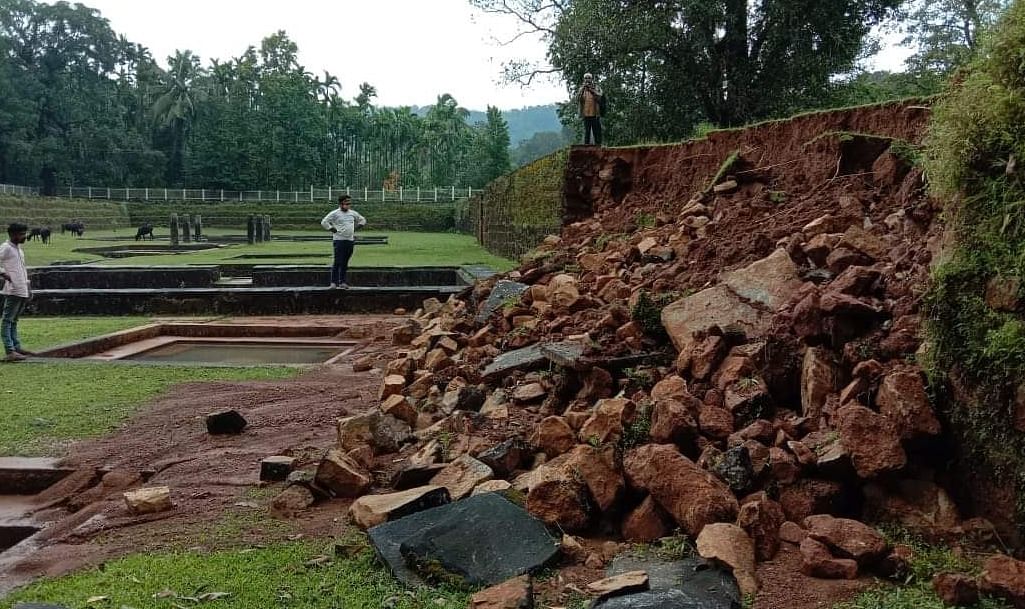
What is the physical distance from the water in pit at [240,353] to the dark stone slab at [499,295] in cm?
222

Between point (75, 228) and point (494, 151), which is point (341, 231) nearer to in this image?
point (75, 228)

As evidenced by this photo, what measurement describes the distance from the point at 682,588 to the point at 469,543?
2.33 ft

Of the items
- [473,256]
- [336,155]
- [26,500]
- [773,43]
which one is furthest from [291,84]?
[26,500]

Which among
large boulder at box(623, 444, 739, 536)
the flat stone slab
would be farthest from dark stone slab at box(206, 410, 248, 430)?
large boulder at box(623, 444, 739, 536)

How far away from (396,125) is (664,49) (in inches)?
1804

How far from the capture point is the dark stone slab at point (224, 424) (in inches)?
175

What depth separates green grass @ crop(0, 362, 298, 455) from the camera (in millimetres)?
4512

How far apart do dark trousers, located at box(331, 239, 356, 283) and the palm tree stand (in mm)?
48557

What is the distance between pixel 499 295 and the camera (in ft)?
20.6

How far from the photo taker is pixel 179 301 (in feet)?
34.4

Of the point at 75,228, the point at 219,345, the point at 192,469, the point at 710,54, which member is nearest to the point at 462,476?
the point at 192,469

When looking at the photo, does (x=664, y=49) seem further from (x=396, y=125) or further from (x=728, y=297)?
(x=396, y=125)

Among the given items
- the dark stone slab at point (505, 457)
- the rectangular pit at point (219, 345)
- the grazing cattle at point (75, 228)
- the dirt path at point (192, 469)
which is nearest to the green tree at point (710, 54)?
the rectangular pit at point (219, 345)

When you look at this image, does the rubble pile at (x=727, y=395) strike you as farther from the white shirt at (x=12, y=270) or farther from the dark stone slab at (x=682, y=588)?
the white shirt at (x=12, y=270)
